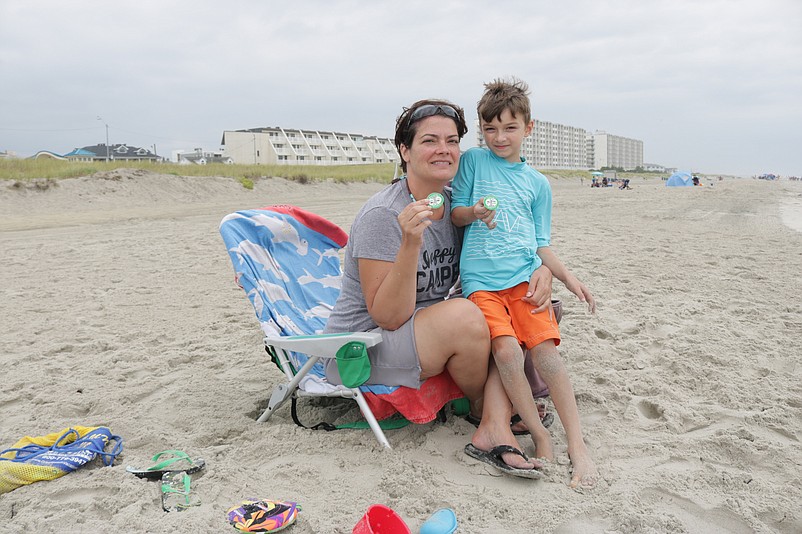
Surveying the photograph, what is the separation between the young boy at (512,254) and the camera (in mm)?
2393

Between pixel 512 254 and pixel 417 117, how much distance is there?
0.71m

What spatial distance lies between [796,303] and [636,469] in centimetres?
342

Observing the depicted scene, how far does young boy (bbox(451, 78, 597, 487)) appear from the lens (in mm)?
2393

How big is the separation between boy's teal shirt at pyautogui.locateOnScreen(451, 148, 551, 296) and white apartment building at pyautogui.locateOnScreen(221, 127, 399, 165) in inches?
2077

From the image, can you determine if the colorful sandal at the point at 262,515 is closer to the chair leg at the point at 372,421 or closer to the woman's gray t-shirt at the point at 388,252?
the chair leg at the point at 372,421

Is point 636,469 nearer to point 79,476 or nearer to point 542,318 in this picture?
point 542,318

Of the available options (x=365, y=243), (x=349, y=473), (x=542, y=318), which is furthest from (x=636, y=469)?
(x=365, y=243)

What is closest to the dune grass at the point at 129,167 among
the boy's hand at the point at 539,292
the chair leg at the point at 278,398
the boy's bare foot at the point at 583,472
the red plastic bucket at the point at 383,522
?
the chair leg at the point at 278,398

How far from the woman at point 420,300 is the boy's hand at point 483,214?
6.8 inches

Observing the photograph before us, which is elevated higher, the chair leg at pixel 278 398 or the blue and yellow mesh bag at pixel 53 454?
the chair leg at pixel 278 398

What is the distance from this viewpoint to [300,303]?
324 centimetres

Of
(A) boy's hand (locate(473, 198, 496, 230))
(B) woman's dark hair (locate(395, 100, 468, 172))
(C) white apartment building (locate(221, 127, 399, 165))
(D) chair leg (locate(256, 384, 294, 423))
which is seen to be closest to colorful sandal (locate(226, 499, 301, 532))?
(D) chair leg (locate(256, 384, 294, 423))

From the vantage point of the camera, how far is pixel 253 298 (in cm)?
291

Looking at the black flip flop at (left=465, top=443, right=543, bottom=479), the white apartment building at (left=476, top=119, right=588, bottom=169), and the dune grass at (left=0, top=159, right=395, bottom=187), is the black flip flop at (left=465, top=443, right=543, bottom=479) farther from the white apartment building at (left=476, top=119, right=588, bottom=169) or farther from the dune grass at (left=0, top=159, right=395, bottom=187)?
the white apartment building at (left=476, top=119, right=588, bottom=169)
